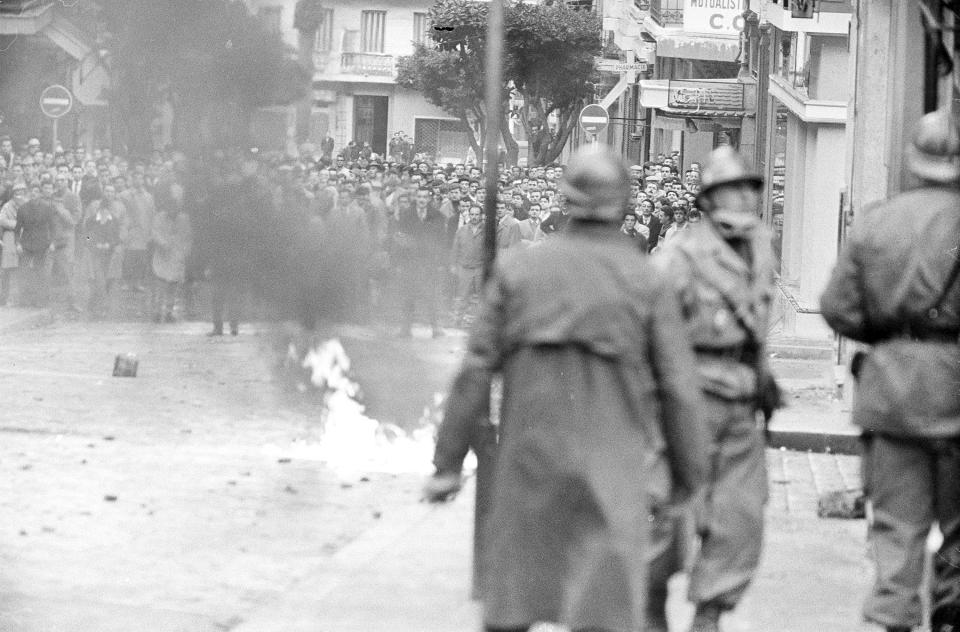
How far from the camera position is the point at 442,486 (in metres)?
4.89

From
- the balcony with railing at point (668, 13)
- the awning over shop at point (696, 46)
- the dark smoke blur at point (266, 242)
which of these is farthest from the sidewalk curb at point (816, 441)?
the balcony with railing at point (668, 13)

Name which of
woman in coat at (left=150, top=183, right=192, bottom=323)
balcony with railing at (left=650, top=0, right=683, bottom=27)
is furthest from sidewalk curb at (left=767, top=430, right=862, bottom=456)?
balcony with railing at (left=650, top=0, right=683, bottom=27)

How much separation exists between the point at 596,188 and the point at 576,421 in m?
0.63

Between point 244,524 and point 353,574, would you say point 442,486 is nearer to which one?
point 353,574

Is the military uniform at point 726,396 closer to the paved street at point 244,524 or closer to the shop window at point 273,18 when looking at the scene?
the paved street at point 244,524

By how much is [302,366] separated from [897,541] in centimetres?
1067

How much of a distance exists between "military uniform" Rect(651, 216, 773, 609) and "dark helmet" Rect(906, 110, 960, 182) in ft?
2.18

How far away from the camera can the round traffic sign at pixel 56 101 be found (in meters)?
25.5

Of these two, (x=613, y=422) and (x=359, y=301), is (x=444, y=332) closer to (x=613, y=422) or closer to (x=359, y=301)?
(x=359, y=301)

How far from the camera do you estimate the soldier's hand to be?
4.89m

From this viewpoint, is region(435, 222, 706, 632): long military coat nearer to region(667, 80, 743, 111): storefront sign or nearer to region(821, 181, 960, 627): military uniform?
region(821, 181, 960, 627): military uniform

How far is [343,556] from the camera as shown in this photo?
793cm

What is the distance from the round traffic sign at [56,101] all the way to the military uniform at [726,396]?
20.8m

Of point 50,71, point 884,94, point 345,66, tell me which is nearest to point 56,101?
point 50,71
